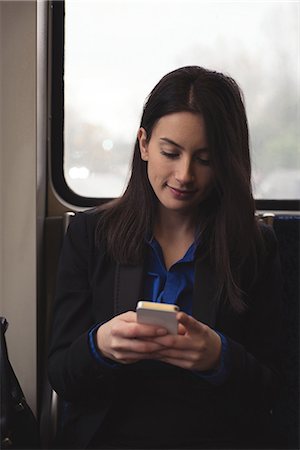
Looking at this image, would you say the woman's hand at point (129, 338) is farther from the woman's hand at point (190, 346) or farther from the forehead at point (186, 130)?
the forehead at point (186, 130)

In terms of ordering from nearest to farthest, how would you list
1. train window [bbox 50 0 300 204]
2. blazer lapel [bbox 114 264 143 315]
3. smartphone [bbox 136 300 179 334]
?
smartphone [bbox 136 300 179 334] → blazer lapel [bbox 114 264 143 315] → train window [bbox 50 0 300 204]

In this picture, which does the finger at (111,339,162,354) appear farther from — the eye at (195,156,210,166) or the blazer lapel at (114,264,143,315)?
the eye at (195,156,210,166)

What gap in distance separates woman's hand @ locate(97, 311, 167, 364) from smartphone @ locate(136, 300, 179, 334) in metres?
0.02

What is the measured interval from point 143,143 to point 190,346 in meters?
0.46

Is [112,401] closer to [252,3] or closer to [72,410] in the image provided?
[72,410]

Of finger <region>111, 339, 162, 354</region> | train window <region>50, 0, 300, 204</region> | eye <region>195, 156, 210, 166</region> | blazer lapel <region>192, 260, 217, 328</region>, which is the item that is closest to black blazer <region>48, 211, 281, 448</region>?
blazer lapel <region>192, 260, 217, 328</region>

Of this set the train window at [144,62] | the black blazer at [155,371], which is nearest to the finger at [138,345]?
the black blazer at [155,371]

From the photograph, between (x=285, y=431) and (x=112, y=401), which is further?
(x=285, y=431)

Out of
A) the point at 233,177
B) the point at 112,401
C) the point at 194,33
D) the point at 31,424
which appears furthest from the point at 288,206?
the point at 31,424

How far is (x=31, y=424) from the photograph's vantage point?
1.21m

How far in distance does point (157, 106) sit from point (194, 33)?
0.70 m

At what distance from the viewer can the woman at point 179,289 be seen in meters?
1.13

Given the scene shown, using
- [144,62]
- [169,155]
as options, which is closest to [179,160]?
[169,155]

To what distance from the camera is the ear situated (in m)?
1.23
